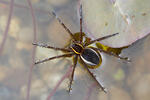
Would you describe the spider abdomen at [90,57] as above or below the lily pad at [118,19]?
below

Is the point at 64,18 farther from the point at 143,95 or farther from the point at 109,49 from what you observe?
the point at 143,95

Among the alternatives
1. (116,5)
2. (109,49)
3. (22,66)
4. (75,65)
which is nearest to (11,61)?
(22,66)

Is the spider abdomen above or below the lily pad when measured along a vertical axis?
below

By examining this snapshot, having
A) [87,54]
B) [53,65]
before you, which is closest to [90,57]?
[87,54]

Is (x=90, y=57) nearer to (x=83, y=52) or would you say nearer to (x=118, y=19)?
(x=83, y=52)
